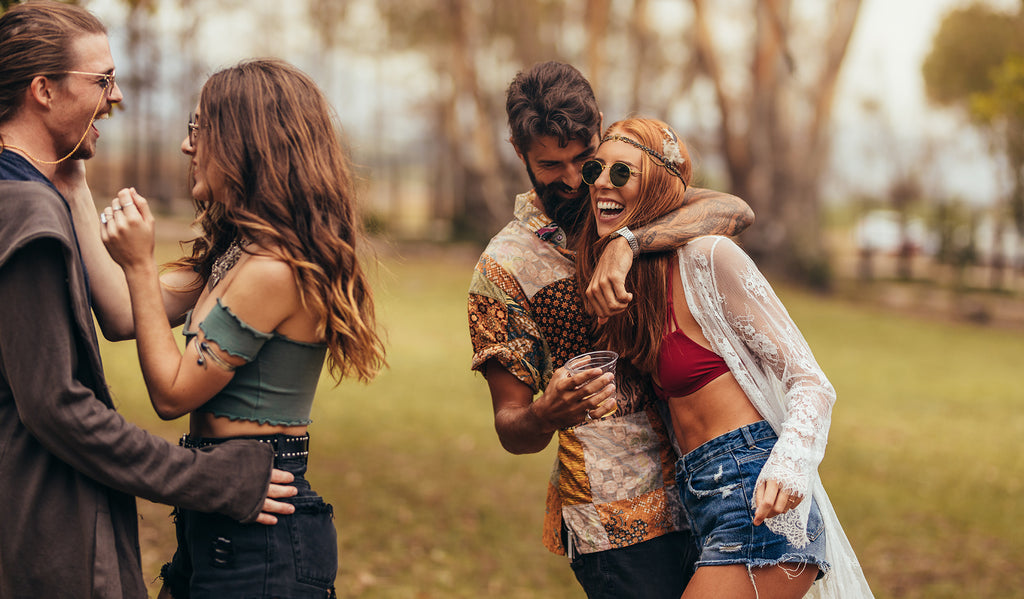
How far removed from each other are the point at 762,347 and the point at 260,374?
1.26m

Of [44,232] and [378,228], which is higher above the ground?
[44,232]

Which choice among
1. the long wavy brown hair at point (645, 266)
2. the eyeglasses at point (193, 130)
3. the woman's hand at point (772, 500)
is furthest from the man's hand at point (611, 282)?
the eyeglasses at point (193, 130)

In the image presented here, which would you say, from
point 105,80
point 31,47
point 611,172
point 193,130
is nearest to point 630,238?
point 611,172

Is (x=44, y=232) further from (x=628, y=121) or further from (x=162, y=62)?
(x=162, y=62)

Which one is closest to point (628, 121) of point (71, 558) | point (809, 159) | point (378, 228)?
point (378, 228)

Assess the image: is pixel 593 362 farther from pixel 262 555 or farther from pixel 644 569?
pixel 262 555

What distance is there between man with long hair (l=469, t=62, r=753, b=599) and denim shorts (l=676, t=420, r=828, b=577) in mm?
164

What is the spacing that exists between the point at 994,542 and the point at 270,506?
666cm

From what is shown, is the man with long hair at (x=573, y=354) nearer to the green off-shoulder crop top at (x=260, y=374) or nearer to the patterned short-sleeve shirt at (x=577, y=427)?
the patterned short-sleeve shirt at (x=577, y=427)

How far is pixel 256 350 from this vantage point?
212cm

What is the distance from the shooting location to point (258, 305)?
6.92ft

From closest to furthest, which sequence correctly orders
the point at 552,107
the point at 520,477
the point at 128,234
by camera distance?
the point at 128,234 < the point at 552,107 < the point at 520,477

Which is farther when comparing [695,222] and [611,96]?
[611,96]

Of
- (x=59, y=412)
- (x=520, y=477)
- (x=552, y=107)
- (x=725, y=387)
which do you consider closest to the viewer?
(x=59, y=412)
